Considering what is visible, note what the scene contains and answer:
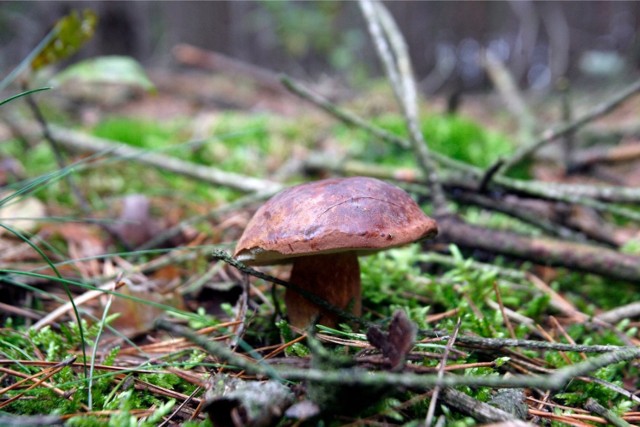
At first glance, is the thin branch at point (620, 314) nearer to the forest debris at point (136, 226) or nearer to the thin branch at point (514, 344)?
the thin branch at point (514, 344)

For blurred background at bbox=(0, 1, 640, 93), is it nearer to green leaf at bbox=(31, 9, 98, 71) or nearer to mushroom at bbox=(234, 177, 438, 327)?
green leaf at bbox=(31, 9, 98, 71)

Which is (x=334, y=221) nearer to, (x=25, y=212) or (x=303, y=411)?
(x=303, y=411)

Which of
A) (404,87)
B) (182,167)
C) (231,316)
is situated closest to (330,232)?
(231,316)

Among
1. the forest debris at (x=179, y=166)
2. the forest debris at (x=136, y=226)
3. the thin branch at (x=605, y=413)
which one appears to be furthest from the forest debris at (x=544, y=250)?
the forest debris at (x=136, y=226)

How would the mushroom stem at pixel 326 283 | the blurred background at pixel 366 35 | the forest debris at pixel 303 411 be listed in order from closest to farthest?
the forest debris at pixel 303 411, the mushroom stem at pixel 326 283, the blurred background at pixel 366 35

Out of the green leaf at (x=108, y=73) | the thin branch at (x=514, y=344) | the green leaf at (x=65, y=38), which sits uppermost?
the green leaf at (x=65, y=38)

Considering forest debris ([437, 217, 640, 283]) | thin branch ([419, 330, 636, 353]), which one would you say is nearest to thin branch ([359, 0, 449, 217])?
forest debris ([437, 217, 640, 283])

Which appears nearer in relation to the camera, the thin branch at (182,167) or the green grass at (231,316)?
the green grass at (231,316)
